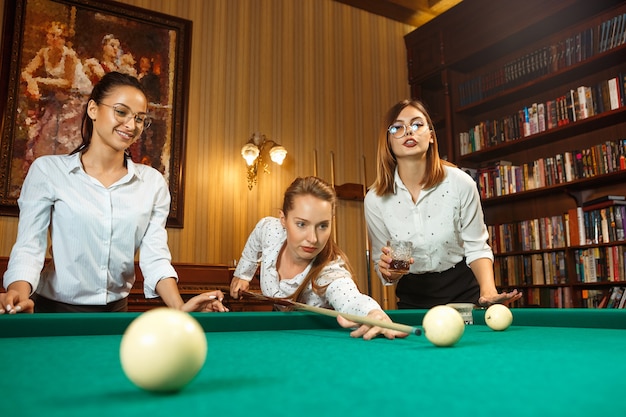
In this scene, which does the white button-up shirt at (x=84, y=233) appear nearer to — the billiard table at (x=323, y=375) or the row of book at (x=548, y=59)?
the billiard table at (x=323, y=375)

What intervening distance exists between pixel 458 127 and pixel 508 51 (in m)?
0.86

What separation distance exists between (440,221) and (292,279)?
78 cm

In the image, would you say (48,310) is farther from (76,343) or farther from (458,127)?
(458,127)

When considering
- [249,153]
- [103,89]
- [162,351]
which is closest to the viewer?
[162,351]

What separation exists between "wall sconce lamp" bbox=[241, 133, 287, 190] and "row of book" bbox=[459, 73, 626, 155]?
186cm

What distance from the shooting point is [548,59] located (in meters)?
4.54

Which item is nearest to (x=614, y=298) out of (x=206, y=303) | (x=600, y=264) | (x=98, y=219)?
(x=600, y=264)

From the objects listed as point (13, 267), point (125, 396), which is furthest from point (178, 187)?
point (125, 396)

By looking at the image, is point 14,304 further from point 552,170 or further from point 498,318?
point 552,170

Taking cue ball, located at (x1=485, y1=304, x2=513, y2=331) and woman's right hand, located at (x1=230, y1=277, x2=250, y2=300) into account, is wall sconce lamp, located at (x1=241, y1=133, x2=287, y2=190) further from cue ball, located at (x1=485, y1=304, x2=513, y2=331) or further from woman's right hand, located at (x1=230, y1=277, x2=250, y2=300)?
cue ball, located at (x1=485, y1=304, x2=513, y2=331)

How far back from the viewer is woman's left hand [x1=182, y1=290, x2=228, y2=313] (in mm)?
1797

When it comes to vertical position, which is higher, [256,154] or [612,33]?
[612,33]

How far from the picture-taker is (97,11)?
4.33 metres

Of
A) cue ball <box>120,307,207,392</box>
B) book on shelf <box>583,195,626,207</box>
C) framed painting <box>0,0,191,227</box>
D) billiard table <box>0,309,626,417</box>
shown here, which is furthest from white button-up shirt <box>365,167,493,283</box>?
framed painting <box>0,0,191,227</box>
